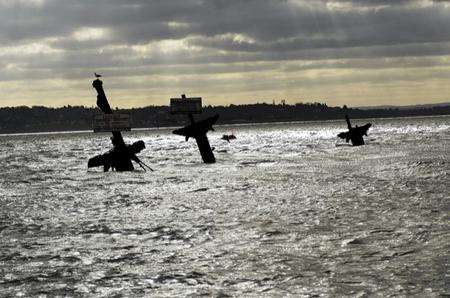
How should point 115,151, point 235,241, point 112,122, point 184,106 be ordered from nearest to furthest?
point 235,241
point 112,122
point 115,151
point 184,106

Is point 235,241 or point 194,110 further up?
point 194,110

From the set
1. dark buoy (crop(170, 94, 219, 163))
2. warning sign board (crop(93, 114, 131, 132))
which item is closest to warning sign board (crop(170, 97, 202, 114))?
dark buoy (crop(170, 94, 219, 163))

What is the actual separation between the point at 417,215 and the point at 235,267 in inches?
238

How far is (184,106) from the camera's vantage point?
39.8 m

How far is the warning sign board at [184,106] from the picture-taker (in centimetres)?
3962

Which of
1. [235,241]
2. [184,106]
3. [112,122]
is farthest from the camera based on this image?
[184,106]

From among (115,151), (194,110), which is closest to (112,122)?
(115,151)

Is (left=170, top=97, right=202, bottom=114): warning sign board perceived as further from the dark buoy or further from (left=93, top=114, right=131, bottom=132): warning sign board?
(left=93, top=114, right=131, bottom=132): warning sign board

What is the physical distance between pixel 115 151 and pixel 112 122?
1.64m

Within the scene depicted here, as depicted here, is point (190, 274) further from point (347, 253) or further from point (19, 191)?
point (19, 191)

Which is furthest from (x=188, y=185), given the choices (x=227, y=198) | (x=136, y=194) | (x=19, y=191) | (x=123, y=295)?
(x=123, y=295)

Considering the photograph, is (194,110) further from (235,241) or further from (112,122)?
(235,241)

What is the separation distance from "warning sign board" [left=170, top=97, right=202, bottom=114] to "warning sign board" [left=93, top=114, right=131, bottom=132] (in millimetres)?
6296

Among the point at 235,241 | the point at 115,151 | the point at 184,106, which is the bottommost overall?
the point at 235,241
